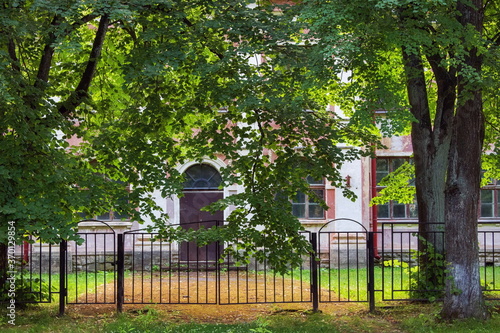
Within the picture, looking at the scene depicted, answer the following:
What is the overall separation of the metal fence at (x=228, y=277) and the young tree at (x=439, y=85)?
130 centimetres

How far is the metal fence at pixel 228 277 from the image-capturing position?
1159 cm

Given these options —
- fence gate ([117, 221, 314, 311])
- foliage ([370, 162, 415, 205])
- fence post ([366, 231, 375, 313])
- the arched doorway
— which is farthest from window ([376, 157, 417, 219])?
fence post ([366, 231, 375, 313])

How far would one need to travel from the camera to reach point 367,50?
9.18m

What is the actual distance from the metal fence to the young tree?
130cm

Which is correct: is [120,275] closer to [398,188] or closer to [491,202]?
[398,188]

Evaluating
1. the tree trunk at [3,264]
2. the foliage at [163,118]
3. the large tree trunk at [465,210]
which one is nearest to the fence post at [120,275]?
the foliage at [163,118]

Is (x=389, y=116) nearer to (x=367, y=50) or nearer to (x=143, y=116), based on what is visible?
(x=367, y=50)

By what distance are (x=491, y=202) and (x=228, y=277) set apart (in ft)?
42.6

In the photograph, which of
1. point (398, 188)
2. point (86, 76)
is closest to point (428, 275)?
point (398, 188)

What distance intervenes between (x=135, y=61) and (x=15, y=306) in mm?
5049

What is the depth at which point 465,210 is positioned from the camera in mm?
10008

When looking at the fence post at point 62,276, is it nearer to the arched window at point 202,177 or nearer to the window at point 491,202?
the arched window at point 202,177

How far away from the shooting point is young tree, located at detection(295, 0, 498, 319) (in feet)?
29.1

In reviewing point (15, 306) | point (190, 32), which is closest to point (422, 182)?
point (190, 32)
